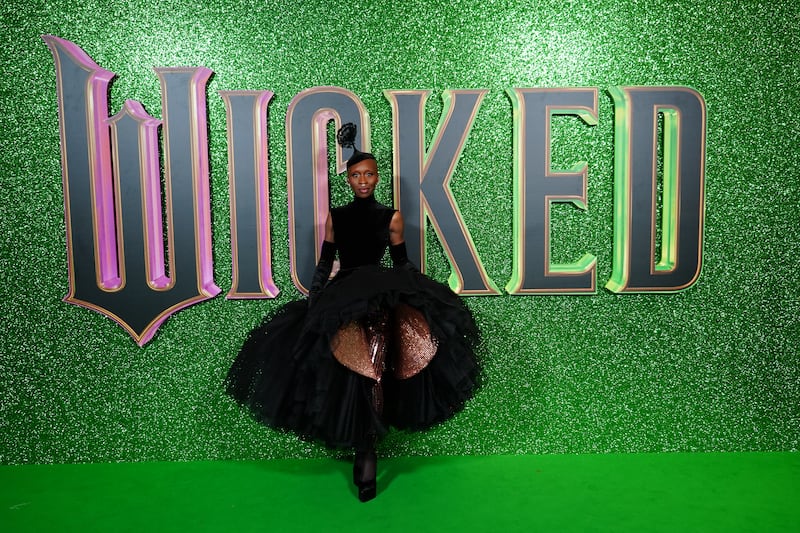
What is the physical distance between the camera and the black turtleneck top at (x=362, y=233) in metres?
2.50

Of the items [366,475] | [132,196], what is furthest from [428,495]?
[132,196]

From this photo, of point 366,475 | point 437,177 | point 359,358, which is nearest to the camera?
point 359,358

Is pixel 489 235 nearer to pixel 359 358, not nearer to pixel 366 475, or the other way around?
pixel 359 358

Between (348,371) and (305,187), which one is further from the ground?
(305,187)

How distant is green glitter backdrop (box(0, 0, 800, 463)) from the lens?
9.03 feet

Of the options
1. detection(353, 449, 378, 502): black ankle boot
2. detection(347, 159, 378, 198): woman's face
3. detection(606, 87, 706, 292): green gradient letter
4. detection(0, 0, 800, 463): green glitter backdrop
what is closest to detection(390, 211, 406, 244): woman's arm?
detection(347, 159, 378, 198): woman's face

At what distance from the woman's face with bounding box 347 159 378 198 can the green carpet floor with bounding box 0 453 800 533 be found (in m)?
1.42

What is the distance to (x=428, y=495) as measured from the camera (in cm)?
246

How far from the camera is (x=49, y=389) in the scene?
2.87 m

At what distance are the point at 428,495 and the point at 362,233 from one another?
1252 mm

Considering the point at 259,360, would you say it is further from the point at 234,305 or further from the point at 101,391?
the point at 101,391

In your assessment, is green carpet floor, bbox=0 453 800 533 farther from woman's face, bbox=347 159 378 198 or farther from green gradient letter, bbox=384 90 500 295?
woman's face, bbox=347 159 378 198

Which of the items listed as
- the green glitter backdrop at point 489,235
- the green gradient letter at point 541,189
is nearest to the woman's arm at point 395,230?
the green glitter backdrop at point 489,235

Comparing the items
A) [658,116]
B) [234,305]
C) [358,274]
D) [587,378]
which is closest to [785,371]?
[587,378]
